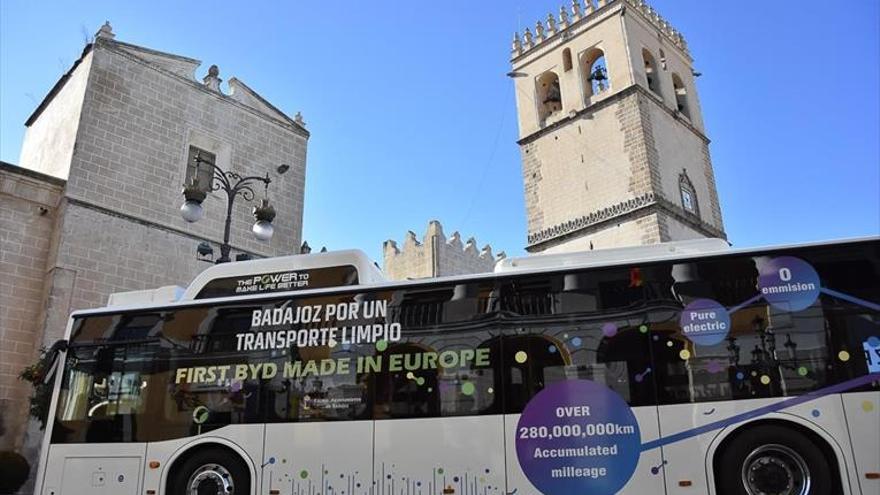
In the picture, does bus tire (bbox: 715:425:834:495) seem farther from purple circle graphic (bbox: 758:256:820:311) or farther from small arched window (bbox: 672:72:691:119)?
small arched window (bbox: 672:72:691:119)

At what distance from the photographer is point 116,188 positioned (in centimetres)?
1442

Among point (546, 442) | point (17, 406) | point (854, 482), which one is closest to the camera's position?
point (854, 482)

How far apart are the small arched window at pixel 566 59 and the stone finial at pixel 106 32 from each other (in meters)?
20.3

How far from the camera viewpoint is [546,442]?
565 cm

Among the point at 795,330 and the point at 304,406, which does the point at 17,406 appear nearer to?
the point at 304,406

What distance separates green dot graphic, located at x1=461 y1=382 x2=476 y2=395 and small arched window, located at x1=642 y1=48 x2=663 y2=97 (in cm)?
2600

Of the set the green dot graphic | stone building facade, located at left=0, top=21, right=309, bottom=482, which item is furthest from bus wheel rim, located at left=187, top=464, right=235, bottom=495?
stone building facade, located at left=0, top=21, right=309, bottom=482

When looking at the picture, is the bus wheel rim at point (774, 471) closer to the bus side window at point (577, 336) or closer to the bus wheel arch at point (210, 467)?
the bus side window at point (577, 336)

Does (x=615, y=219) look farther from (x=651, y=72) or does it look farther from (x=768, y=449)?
(x=768, y=449)

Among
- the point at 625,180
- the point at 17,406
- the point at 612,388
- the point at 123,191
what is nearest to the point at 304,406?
the point at 612,388

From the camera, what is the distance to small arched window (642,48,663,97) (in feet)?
94.4

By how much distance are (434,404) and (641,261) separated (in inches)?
96.4

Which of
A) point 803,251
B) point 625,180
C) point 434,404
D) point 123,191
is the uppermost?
point 625,180

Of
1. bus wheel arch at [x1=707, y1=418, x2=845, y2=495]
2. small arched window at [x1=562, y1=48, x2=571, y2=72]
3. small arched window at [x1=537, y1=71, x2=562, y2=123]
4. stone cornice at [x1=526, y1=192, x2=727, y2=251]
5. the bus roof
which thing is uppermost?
small arched window at [x1=562, y1=48, x2=571, y2=72]
